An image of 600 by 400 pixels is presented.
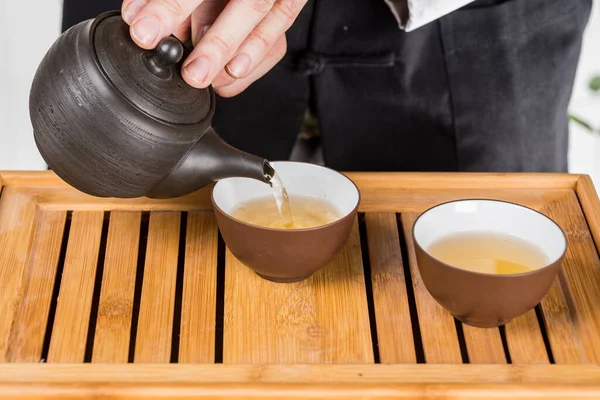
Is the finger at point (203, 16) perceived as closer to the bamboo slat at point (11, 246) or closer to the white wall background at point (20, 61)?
the bamboo slat at point (11, 246)

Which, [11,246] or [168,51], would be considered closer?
[168,51]

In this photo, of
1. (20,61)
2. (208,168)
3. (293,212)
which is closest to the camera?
(208,168)

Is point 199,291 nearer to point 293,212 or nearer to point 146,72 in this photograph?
point 293,212

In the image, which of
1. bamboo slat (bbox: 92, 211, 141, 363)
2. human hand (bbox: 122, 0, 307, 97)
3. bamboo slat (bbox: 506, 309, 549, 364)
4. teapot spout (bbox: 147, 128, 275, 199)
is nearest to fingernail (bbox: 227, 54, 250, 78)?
human hand (bbox: 122, 0, 307, 97)

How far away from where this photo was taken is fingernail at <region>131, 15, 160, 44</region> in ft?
3.17

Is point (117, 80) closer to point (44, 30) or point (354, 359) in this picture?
point (354, 359)

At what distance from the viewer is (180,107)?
3.23 ft

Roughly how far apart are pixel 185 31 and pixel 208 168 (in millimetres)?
356

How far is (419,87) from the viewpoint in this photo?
59.9 inches

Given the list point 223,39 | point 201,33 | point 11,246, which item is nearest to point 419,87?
point 201,33

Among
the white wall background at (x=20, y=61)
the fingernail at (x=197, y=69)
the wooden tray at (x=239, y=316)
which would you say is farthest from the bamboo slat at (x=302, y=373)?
the white wall background at (x=20, y=61)

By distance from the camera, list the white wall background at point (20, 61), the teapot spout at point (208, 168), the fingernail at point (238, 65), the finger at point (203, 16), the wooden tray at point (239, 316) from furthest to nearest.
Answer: the white wall background at point (20, 61) < the finger at point (203, 16) < the fingernail at point (238, 65) < the teapot spout at point (208, 168) < the wooden tray at point (239, 316)

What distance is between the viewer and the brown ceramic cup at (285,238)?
39.8 inches

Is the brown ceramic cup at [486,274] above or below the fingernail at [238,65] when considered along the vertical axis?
below
